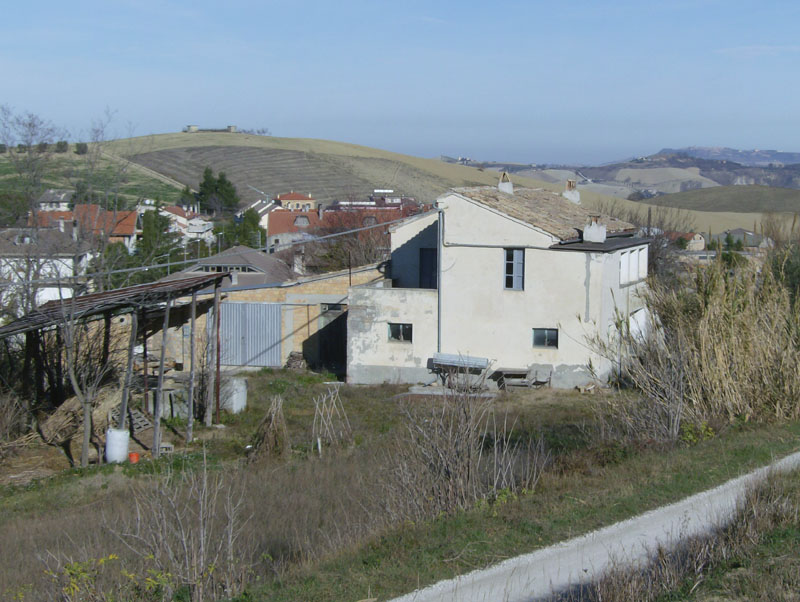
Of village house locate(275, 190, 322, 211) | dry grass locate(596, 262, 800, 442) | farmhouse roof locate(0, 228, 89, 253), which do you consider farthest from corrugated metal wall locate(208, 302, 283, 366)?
village house locate(275, 190, 322, 211)

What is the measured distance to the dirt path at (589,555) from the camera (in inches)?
270

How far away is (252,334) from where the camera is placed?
28.0 metres

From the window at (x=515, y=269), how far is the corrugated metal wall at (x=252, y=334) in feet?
27.1

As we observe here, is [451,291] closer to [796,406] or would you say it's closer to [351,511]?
[796,406]

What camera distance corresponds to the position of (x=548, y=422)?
60.3 ft

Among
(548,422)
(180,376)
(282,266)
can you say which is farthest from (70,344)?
(282,266)

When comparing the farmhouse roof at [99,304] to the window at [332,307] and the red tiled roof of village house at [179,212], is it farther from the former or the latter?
the red tiled roof of village house at [179,212]

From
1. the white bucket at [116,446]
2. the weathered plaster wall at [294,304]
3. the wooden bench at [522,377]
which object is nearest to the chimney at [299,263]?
the weathered plaster wall at [294,304]

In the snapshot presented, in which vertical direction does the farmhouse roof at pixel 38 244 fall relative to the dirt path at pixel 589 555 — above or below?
above

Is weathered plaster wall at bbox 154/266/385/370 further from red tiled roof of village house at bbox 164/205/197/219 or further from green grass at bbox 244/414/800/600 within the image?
red tiled roof of village house at bbox 164/205/197/219

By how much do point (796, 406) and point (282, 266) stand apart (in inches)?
1191

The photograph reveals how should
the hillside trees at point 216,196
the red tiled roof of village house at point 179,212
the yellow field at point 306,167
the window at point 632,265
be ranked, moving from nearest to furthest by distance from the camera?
the window at point 632,265, the red tiled roof of village house at point 179,212, the hillside trees at point 216,196, the yellow field at point 306,167

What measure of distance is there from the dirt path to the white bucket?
33.5 ft

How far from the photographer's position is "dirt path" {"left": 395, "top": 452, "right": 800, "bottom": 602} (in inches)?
270
